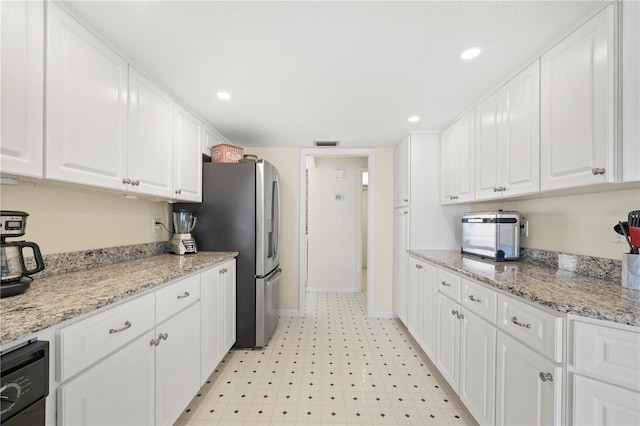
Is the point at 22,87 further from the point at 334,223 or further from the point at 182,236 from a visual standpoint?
the point at 334,223

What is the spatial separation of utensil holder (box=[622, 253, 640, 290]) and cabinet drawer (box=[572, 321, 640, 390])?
0.52 meters

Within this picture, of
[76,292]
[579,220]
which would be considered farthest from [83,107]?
[579,220]

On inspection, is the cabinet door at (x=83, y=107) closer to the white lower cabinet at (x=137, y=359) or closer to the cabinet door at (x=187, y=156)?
the cabinet door at (x=187, y=156)

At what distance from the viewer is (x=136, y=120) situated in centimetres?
A: 159

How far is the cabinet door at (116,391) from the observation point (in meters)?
0.87

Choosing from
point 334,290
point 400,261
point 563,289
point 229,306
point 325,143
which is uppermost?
point 325,143

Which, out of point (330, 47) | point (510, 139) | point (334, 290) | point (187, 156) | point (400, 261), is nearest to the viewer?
point (330, 47)

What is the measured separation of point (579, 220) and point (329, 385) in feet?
6.81

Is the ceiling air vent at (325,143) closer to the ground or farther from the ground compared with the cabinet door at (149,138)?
farther from the ground

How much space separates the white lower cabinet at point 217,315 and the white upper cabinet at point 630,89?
7.85 feet

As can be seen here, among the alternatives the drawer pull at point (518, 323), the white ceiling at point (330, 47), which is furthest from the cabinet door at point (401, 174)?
the drawer pull at point (518, 323)

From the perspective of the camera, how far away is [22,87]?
98cm

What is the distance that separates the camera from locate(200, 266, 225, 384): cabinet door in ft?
5.86

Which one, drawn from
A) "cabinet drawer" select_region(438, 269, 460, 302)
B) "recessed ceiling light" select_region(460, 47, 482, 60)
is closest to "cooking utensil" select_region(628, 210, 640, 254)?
"cabinet drawer" select_region(438, 269, 460, 302)
